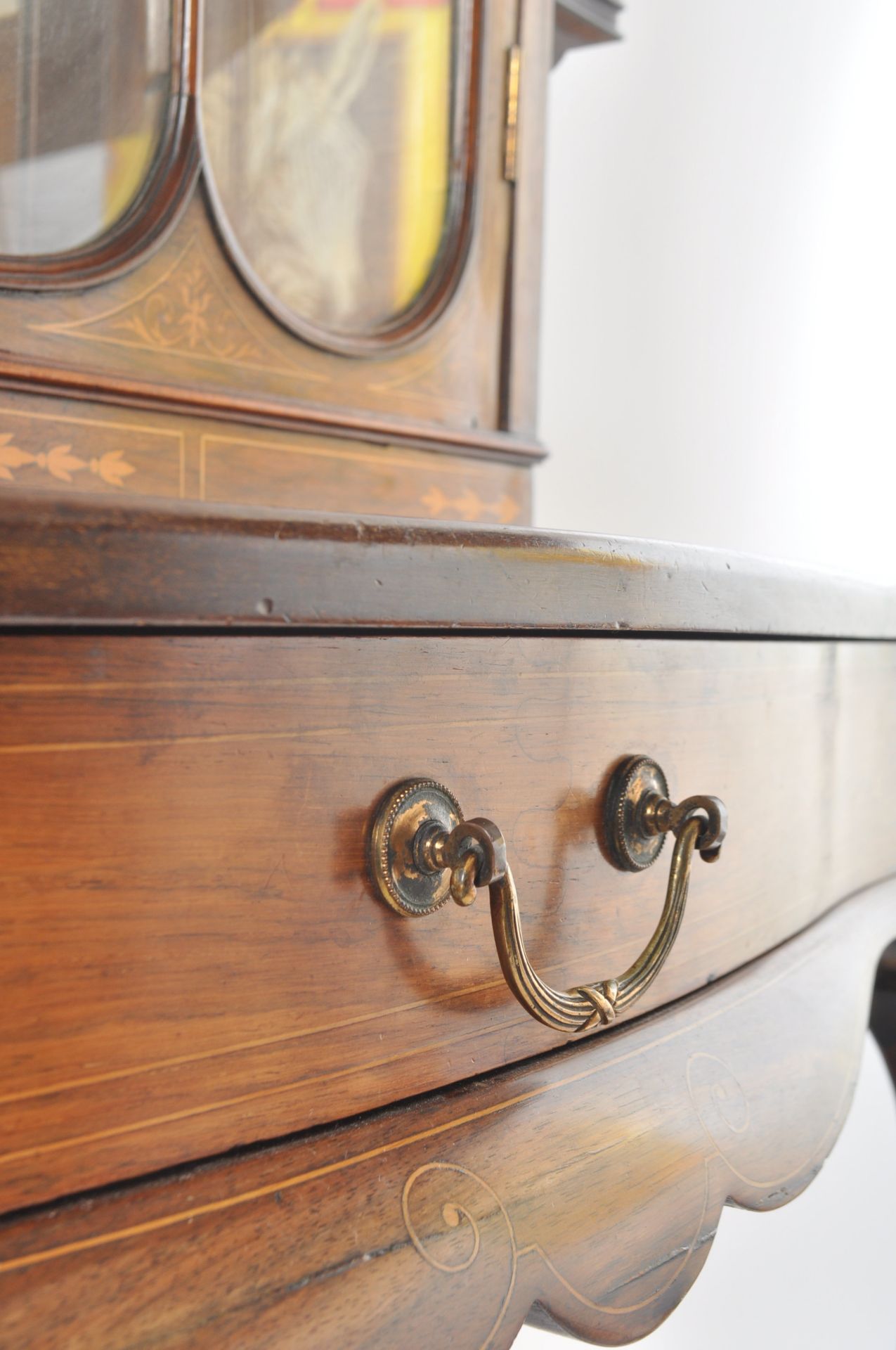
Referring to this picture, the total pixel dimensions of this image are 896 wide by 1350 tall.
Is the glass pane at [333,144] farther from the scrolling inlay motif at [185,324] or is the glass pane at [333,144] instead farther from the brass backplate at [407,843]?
the brass backplate at [407,843]

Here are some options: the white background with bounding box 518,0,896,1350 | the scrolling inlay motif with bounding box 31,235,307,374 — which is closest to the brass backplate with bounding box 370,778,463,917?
the scrolling inlay motif with bounding box 31,235,307,374

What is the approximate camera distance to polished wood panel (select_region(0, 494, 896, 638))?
0.68ft

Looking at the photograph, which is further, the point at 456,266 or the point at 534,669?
Result: the point at 456,266

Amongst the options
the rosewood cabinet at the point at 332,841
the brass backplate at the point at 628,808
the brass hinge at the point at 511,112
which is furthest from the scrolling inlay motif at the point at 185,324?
the brass backplate at the point at 628,808

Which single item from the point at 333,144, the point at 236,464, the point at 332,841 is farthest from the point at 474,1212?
the point at 333,144

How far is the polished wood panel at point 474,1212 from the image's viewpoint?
23cm

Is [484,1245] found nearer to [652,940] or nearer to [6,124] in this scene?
[652,940]

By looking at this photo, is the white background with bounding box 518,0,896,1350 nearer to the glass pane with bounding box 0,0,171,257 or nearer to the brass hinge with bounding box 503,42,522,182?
the brass hinge with bounding box 503,42,522,182

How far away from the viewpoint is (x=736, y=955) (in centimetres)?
43

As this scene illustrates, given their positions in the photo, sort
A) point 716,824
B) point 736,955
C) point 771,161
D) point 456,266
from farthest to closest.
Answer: point 771,161 → point 456,266 → point 736,955 → point 716,824

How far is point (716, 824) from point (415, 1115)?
120 millimetres

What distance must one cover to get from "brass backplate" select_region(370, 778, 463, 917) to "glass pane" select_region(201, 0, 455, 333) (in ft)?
1.28

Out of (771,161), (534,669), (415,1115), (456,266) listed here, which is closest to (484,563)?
(534,669)

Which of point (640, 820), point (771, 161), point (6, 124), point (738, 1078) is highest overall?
point (771, 161)
